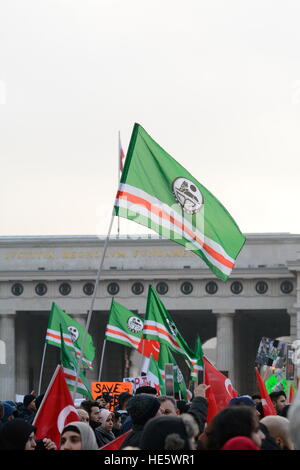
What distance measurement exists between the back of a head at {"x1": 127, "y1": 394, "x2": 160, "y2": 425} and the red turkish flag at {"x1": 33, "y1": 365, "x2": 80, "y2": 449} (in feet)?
6.13

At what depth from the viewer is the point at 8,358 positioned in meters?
76.2

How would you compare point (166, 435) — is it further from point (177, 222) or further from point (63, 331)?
point (63, 331)

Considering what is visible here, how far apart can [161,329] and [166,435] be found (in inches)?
825

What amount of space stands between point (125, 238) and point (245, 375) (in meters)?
12.4

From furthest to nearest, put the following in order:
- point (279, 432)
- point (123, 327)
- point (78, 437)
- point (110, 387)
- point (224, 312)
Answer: point (224, 312), point (123, 327), point (110, 387), point (279, 432), point (78, 437)

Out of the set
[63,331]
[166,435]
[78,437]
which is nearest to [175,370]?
[63,331]

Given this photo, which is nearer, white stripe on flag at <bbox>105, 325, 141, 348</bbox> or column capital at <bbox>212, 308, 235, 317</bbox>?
white stripe on flag at <bbox>105, 325, 141, 348</bbox>

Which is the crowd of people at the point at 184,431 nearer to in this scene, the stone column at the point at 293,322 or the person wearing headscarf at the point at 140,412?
the person wearing headscarf at the point at 140,412

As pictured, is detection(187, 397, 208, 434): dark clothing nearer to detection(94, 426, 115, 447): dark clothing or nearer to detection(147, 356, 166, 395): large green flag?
detection(94, 426, 115, 447): dark clothing

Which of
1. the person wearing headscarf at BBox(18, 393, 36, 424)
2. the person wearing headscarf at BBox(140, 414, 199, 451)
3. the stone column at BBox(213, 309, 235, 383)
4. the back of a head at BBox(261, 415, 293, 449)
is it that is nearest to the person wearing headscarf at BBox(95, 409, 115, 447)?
the person wearing headscarf at BBox(18, 393, 36, 424)

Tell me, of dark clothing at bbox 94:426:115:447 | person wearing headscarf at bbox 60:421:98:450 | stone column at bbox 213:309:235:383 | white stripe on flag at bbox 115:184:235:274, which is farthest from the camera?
stone column at bbox 213:309:235:383

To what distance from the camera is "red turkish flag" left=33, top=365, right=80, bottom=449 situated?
1416 cm

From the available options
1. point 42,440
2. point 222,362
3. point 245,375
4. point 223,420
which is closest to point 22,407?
point 42,440

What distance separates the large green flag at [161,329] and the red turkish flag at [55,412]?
1438 cm
